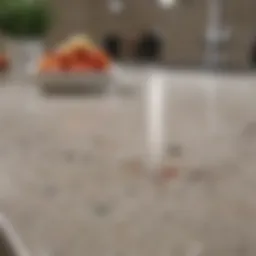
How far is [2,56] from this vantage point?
149 centimetres

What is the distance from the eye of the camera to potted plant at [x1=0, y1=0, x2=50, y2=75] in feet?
4.27

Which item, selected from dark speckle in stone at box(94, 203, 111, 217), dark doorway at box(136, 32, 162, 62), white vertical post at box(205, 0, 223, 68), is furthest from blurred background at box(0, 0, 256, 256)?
dark doorway at box(136, 32, 162, 62)

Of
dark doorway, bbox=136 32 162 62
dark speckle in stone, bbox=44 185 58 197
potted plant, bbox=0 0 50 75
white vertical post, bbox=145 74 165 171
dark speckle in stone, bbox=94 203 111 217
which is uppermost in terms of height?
potted plant, bbox=0 0 50 75

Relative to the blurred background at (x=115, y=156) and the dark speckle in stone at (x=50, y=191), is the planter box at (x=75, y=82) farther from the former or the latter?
the dark speckle in stone at (x=50, y=191)

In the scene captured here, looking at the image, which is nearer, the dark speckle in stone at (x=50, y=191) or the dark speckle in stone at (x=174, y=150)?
the dark speckle in stone at (x=50, y=191)

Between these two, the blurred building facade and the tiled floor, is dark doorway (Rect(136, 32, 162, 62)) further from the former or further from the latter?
the tiled floor

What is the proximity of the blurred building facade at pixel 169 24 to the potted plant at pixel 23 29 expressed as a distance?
3.44 feet

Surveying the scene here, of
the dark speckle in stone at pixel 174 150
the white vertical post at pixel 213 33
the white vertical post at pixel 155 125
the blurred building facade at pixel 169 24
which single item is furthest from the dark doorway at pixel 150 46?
the dark speckle in stone at pixel 174 150

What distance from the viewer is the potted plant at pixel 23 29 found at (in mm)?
1301

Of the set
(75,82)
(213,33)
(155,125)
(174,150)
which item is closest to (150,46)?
(213,33)

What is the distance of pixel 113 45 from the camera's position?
2.51 metres

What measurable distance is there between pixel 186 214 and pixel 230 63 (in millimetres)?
1880

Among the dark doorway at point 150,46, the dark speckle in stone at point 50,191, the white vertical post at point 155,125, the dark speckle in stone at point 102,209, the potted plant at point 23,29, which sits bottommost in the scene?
the dark doorway at point 150,46

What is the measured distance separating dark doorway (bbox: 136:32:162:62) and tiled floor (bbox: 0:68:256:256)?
61.4 inches
